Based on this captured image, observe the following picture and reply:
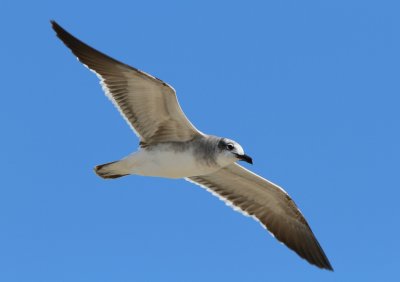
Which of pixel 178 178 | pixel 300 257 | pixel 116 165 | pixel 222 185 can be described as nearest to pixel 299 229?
pixel 300 257

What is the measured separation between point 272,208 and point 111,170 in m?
3.55

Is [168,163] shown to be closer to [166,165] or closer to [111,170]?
[166,165]

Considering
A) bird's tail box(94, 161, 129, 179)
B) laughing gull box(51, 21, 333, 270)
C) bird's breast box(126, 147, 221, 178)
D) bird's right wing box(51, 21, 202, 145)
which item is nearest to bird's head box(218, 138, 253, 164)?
laughing gull box(51, 21, 333, 270)

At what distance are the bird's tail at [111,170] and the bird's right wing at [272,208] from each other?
6.55ft

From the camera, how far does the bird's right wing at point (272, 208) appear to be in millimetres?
16281

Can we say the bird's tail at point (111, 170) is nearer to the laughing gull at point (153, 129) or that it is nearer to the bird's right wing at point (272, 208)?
the laughing gull at point (153, 129)

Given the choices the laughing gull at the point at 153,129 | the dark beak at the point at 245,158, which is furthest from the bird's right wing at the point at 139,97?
the dark beak at the point at 245,158

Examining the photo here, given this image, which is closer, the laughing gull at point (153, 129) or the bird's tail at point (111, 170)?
the laughing gull at point (153, 129)

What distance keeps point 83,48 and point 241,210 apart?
14.9 feet

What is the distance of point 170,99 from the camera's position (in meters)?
14.2

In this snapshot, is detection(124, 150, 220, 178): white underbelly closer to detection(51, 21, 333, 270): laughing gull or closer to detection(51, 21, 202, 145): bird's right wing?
detection(51, 21, 333, 270): laughing gull

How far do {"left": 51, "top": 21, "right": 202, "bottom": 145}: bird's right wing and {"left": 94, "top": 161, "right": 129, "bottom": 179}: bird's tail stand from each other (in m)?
0.64

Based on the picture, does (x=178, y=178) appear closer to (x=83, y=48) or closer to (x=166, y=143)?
(x=166, y=143)

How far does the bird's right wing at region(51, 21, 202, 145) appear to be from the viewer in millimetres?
14164
